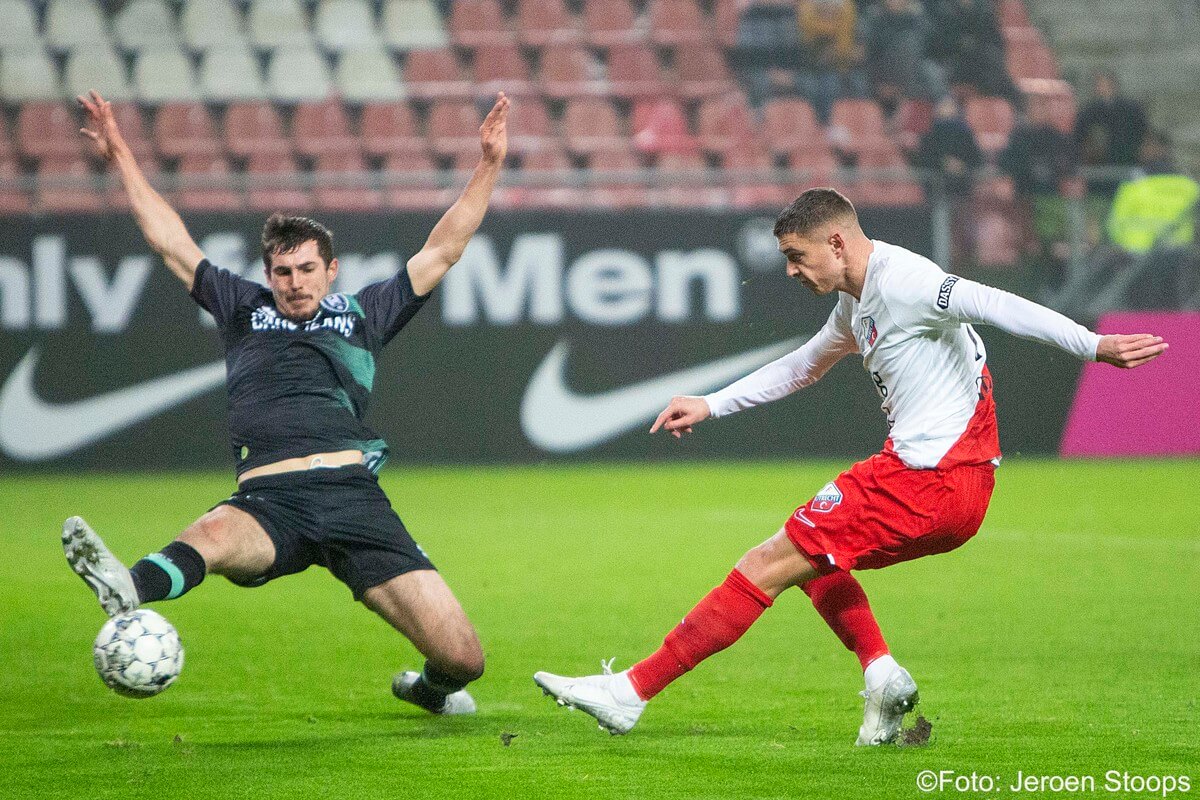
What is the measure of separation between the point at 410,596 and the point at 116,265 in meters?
9.55

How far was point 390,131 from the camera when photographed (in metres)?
17.5

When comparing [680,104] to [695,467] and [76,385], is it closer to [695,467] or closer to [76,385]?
[695,467]

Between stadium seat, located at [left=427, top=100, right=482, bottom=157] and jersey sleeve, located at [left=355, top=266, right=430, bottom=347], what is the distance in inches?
453

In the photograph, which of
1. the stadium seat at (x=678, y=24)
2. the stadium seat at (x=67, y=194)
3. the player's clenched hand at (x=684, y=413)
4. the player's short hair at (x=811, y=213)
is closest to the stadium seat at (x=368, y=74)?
the stadium seat at (x=678, y=24)

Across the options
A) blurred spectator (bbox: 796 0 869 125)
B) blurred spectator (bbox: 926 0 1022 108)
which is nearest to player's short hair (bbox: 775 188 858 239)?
blurred spectator (bbox: 796 0 869 125)

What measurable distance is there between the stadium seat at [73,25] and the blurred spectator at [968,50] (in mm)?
9328

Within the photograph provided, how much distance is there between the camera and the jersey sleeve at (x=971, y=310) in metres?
4.68

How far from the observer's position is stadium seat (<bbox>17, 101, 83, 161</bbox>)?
16.4m

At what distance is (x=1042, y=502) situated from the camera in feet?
40.1

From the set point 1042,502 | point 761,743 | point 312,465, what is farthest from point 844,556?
point 1042,502

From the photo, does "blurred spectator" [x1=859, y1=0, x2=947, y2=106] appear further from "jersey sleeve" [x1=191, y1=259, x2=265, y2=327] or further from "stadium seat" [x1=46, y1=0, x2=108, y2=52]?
"jersey sleeve" [x1=191, y1=259, x2=265, y2=327]

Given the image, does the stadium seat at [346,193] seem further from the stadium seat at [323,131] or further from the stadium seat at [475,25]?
the stadium seat at [475,25]

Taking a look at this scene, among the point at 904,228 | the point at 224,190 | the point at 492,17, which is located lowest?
the point at 904,228

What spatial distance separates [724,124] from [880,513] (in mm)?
13279
